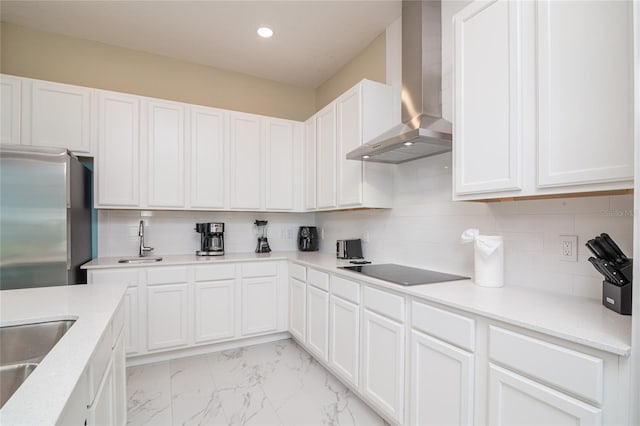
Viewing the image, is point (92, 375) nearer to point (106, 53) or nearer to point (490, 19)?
point (490, 19)

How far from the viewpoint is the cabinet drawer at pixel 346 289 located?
220 cm

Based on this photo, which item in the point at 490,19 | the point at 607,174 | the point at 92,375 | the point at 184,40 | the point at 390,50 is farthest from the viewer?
the point at 184,40

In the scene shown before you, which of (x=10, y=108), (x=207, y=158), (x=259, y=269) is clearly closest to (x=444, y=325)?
(x=259, y=269)

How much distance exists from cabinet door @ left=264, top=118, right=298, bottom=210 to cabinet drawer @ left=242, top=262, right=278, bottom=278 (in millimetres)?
668

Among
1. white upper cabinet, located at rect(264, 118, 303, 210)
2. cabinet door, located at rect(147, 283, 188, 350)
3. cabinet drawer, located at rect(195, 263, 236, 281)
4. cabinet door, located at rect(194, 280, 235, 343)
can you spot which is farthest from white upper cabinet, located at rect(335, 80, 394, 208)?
cabinet door, located at rect(147, 283, 188, 350)

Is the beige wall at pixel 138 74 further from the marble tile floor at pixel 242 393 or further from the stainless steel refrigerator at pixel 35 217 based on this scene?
the marble tile floor at pixel 242 393

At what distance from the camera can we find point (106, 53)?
321cm

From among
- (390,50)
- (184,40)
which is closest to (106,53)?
(184,40)

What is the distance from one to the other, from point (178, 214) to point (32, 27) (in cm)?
212

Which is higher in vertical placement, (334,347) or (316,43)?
(316,43)

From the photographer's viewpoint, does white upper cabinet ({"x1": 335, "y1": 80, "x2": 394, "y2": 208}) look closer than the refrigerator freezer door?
No

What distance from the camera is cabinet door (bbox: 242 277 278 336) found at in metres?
A: 3.13

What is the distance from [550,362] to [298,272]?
7.30ft

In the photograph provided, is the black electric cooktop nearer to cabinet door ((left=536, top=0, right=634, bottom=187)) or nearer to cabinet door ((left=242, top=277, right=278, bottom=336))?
cabinet door ((left=536, top=0, right=634, bottom=187))
